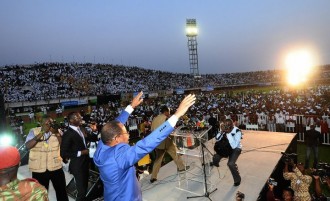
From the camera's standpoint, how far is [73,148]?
427cm

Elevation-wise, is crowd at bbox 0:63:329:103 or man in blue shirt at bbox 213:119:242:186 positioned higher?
crowd at bbox 0:63:329:103

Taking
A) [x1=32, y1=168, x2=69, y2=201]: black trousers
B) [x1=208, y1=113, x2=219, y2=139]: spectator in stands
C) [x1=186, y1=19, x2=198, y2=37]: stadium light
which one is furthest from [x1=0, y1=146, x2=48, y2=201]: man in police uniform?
[x1=186, y1=19, x2=198, y2=37]: stadium light

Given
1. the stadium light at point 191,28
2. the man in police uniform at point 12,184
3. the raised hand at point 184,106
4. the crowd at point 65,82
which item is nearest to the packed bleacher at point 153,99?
the crowd at point 65,82

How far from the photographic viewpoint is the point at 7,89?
129 ft

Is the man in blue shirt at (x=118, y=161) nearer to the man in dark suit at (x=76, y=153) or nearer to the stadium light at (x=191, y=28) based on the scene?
the man in dark suit at (x=76, y=153)

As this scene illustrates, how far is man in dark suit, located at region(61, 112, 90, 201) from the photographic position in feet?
13.9

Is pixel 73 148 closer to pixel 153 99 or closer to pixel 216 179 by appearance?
pixel 216 179

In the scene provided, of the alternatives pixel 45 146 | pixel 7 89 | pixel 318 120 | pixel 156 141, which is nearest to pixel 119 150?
pixel 156 141

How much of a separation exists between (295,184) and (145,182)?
3557 millimetres

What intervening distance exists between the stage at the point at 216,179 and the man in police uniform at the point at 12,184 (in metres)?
3.93

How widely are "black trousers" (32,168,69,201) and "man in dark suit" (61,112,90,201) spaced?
1.34 feet

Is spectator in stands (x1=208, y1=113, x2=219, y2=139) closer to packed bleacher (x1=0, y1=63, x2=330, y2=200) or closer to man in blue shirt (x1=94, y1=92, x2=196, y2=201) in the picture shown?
packed bleacher (x1=0, y1=63, x2=330, y2=200)

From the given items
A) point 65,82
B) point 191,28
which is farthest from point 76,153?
point 65,82

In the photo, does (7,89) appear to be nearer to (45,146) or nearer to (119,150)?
(45,146)
